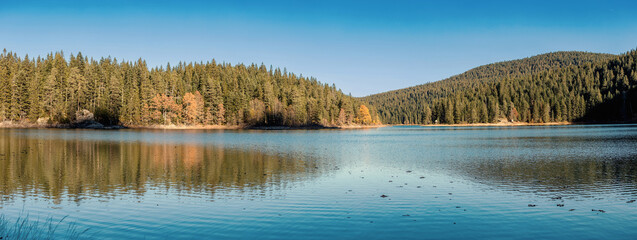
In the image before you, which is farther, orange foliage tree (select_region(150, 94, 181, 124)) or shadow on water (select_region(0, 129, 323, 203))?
orange foliage tree (select_region(150, 94, 181, 124))

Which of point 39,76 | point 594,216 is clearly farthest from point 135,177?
point 39,76

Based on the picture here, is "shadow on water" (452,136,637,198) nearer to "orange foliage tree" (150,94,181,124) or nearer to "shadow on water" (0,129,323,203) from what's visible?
"shadow on water" (0,129,323,203)

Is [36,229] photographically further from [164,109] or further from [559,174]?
[164,109]

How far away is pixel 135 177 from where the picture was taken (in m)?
22.8

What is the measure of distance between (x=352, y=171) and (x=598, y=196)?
44.2 feet

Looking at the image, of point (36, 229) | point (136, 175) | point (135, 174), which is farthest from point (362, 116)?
point (36, 229)

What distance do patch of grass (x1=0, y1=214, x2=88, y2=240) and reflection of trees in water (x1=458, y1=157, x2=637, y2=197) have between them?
692 inches

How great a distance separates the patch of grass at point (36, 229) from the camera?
11.1 meters

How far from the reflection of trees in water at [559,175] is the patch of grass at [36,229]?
17.6 m

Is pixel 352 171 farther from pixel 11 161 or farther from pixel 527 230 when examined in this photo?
pixel 11 161

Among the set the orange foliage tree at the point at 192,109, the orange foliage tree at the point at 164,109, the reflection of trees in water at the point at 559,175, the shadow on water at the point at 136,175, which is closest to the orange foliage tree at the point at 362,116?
the orange foliage tree at the point at 192,109

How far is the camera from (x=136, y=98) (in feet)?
418

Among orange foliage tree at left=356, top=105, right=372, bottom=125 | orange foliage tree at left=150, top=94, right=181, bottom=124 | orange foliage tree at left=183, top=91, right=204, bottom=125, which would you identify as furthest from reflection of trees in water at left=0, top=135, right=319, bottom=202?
orange foliage tree at left=356, top=105, right=372, bottom=125

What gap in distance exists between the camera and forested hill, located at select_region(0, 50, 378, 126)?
120500mm
